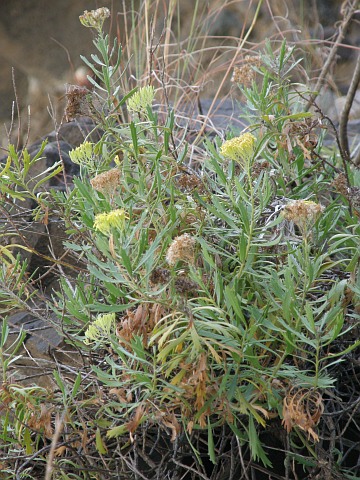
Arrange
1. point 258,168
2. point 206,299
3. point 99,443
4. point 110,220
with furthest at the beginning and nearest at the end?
point 258,168, point 99,443, point 206,299, point 110,220

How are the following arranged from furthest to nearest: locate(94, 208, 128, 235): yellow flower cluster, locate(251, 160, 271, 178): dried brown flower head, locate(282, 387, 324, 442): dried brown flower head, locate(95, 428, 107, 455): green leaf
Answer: locate(251, 160, 271, 178): dried brown flower head < locate(95, 428, 107, 455): green leaf < locate(282, 387, 324, 442): dried brown flower head < locate(94, 208, 128, 235): yellow flower cluster

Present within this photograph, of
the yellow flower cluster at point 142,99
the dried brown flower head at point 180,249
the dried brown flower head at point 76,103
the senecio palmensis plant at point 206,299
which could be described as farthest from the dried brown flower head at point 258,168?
the dried brown flower head at point 180,249

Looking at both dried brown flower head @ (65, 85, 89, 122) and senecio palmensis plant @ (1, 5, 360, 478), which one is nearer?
senecio palmensis plant @ (1, 5, 360, 478)

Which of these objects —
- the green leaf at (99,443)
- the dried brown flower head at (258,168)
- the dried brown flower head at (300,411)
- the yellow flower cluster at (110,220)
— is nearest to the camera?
the yellow flower cluster at (110,220)

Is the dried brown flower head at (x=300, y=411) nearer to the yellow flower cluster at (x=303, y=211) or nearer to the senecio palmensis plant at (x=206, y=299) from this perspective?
the senecio palmensis plant at (x=206, y=299)

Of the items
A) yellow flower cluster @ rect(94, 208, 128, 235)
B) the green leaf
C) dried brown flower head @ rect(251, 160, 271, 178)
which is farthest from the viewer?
dried brown flower head @ rect(251, 160, 271, 178)

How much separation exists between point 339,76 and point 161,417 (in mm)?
4395

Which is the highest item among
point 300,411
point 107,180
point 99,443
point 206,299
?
point 107,180

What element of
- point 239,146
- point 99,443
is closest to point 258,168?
point 239,146

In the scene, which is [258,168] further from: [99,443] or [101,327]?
[99,443]

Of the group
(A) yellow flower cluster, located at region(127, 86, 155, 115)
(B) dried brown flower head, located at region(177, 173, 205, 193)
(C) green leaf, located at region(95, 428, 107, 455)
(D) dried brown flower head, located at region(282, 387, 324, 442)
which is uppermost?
(A) yellow flower cluster, located at region(127, 86, 155, 115)

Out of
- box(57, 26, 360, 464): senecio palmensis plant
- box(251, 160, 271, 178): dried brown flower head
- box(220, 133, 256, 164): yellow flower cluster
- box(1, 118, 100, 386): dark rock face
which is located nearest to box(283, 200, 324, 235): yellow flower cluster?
box(57, 26, 360, 464): senecio palmensis plant

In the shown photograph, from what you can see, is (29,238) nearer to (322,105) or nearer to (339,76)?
(322,105)

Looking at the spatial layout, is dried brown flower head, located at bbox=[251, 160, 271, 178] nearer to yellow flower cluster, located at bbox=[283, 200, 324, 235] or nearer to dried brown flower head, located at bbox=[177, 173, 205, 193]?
dried brown flower head, located at bbox=[177, 173, 205, 193]
